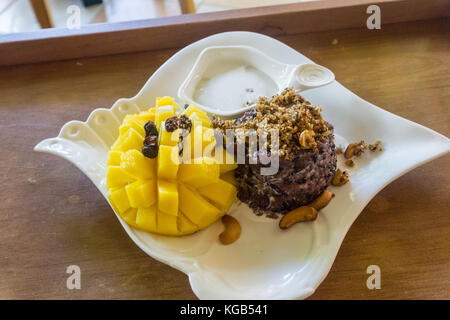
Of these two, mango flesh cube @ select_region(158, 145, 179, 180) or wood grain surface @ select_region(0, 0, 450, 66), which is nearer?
mango flesh cube @ select_region(158, 145, 179, 180)

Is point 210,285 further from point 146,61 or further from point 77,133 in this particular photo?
point 146,61

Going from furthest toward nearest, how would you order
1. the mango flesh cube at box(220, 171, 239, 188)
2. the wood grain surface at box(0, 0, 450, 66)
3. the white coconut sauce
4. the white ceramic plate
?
the wood grain surface at box(0, 0, 450, 66), the white coconut sauce, the mango flesh cube at box(220, 171, 239, 188), the white ceramic plate

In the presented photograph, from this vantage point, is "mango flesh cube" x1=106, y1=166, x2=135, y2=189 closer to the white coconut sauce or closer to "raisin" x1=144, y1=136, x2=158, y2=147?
"raisin" x1=144, y1=136, x2=158, y2=147

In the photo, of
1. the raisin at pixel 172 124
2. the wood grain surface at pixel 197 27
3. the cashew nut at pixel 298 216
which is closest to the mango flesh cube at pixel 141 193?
the raisin at pixel 172 124

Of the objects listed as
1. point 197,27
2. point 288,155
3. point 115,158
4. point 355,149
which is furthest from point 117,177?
point 197,27

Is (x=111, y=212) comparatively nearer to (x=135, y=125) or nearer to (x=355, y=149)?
(x=135, y=125)

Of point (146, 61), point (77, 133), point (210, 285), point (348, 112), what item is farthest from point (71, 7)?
point (210, 285)

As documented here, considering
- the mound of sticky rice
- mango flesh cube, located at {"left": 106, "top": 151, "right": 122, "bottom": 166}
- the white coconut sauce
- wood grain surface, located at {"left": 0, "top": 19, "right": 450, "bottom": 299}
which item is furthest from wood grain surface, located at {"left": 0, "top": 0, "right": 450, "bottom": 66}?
mango flesh cube, located at {"left": 106, "top": 151, "right": 122, "bottom": 166}
